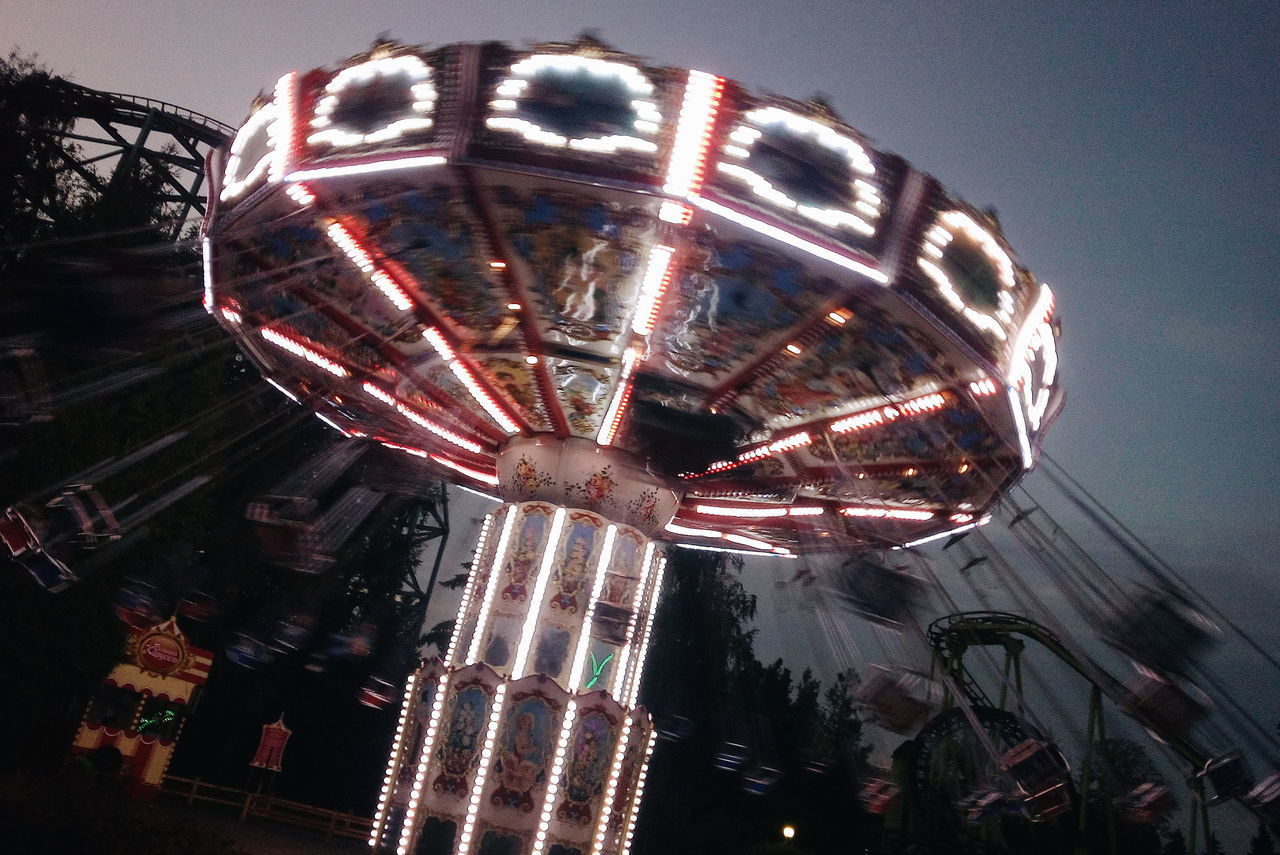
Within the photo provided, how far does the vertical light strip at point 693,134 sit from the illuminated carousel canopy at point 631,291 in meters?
0.01

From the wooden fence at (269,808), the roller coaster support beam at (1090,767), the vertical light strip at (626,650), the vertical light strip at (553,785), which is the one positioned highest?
the roller coaster support beam at (1090,767)

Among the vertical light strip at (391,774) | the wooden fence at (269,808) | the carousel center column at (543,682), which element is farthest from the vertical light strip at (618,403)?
A: the wooden fence at (269,808)

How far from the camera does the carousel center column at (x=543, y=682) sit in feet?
30.0

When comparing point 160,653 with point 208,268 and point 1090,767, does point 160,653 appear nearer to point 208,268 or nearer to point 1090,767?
point 208,268

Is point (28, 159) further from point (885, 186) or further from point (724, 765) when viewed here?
point (724, 765)

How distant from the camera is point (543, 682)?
9.30 m

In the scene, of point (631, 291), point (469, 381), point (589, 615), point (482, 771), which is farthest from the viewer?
point (469, 381)

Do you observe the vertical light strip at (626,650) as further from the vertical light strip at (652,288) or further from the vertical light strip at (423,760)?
the vertical light strip at (652,288)

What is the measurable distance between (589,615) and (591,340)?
273 cm

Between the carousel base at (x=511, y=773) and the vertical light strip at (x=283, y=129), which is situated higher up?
the vertical light strip at (x=283, y=129)

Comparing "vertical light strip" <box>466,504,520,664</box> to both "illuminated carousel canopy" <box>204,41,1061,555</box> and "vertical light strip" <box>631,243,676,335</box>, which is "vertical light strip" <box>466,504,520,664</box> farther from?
"vertical light strip" <box>631,243,676,335</box>

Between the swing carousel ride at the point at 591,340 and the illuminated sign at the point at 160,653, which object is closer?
the swing carousel ride at the point at 591,340

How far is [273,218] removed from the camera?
23.2 ft

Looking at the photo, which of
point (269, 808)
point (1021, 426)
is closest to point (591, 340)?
point (1021, 426)
